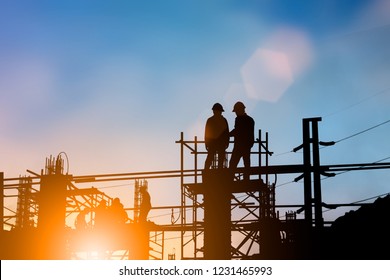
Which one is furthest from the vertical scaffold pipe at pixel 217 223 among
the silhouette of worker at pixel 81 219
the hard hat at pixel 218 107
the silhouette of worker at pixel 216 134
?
the silhouette of worker at pixel 81 219

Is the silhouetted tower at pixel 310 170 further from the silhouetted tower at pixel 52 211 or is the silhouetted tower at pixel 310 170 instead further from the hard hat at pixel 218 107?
the silhouetted tower at pixel 52 211

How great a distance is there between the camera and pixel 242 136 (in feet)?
41.0

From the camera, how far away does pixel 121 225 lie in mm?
17906

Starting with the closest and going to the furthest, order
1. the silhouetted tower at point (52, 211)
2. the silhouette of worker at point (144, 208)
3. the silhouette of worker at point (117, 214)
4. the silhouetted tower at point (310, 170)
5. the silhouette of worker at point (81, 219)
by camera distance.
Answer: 1. the silhouetted tower at point (310, 170)
2. the silhouetted tower at point (52, 211)
3. the silhouette of worker at point (117, 214)
4. the silhouette of worker at point (144, 208)
5. the silhouette of worker at point (81, 219)

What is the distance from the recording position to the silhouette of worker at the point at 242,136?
40.6 feet

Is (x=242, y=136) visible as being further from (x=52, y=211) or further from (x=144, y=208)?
(x=144, y=208)

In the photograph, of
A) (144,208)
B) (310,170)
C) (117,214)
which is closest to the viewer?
(310,170)

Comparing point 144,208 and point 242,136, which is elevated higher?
point 242,136

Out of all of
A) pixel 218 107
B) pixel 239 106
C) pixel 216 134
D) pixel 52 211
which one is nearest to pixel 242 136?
pixel 216 134

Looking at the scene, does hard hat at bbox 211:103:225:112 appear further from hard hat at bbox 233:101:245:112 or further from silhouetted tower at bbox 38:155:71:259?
silhouetted tower at bbox 38:155:71:259

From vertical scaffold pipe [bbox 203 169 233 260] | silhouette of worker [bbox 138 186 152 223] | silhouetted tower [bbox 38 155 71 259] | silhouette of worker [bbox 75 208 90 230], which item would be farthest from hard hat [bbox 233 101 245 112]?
silhouette of worker [bbox 75 208 90 230]

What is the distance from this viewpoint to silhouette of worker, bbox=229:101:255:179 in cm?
1238
